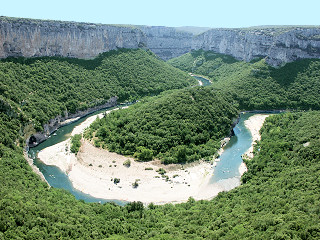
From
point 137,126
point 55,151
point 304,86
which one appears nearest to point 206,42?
point 304,86

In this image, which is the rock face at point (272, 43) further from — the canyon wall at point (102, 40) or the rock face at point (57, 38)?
the rock face at point (57, 38)

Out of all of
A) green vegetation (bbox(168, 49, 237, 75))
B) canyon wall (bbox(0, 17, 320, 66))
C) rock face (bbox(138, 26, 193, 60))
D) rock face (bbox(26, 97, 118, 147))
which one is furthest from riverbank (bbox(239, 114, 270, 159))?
rock face (bbox(138, 26, 193, 60))

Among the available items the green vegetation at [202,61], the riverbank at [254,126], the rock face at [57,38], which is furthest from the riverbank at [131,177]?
the green vegetation at [202,61]

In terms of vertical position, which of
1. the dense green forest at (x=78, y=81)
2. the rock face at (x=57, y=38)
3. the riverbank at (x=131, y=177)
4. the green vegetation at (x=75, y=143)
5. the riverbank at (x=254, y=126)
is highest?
the rock face at (x=57, y=38)

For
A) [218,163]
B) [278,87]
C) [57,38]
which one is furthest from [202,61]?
[218,163]

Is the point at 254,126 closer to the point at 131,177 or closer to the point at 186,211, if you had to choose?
the point at 131,177

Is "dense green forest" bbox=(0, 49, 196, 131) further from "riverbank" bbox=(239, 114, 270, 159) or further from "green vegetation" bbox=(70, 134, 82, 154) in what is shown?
"riverbank" bbox=(239, 114, 270, 159)
